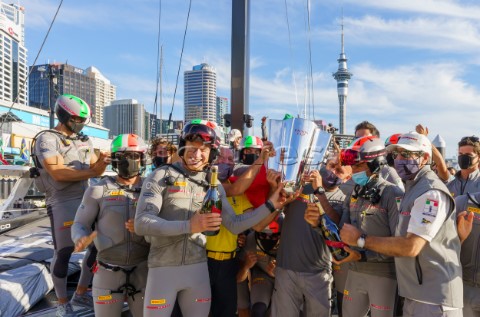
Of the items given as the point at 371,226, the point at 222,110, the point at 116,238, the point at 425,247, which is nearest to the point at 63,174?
the point at 116,238

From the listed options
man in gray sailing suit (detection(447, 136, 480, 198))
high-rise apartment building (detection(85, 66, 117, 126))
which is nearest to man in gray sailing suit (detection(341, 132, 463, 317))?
man in gray sailing suit (detection(447, 136, 480, 198))

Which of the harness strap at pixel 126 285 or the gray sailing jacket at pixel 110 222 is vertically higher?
the gray sailing jacket at pixel 110 222

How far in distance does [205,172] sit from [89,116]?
77.7 inches

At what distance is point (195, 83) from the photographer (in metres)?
45.7

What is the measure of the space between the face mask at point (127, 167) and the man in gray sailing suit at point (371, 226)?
196 centimetres

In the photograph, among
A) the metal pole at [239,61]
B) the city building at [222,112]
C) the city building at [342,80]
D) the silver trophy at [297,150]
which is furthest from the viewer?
the city building at [342,80]

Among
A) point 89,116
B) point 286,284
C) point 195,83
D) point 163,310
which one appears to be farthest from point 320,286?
point 195,83

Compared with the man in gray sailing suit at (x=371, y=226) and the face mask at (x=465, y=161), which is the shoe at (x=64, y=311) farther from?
the face mask at (x=465, y=161)

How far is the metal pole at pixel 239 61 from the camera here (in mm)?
5211

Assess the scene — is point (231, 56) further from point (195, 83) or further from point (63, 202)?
point (195, 83)

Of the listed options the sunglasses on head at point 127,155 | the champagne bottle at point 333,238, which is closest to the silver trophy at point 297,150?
the champagne bottle at point 333,238

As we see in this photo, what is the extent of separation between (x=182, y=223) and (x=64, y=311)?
2.42 m

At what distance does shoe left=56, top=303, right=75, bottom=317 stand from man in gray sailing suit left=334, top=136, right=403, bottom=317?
9.53 ft

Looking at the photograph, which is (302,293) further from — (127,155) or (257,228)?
(127,155)
